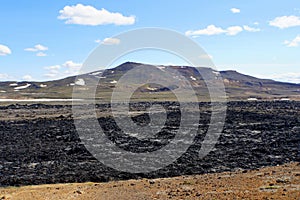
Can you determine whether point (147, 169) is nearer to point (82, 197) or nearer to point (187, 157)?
point (187, 157)

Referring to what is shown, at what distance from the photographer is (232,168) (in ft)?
85.7

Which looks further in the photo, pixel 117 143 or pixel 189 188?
pixel 117 143

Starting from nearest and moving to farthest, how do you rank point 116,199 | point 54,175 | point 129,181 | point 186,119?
point 116,199, point 129,181, point 54,175, point 186,119

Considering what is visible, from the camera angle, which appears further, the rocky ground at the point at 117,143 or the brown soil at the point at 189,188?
the rocky ground at the point at 117,143

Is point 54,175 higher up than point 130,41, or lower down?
lower down

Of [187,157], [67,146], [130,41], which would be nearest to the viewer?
[130,41]

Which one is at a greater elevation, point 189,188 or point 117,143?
point 189,188

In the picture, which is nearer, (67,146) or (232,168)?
(232,168)

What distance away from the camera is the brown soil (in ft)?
57.4

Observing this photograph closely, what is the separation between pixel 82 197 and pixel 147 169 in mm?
8307

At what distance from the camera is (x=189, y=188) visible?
768 inches

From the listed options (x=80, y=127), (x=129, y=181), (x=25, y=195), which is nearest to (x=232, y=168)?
(x=129, y=181)

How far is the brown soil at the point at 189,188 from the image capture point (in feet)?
57.4

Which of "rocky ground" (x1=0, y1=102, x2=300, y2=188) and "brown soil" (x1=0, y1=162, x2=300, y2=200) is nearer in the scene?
"brown soil" (x1=0, y1=162, x2=300, y2=200)
